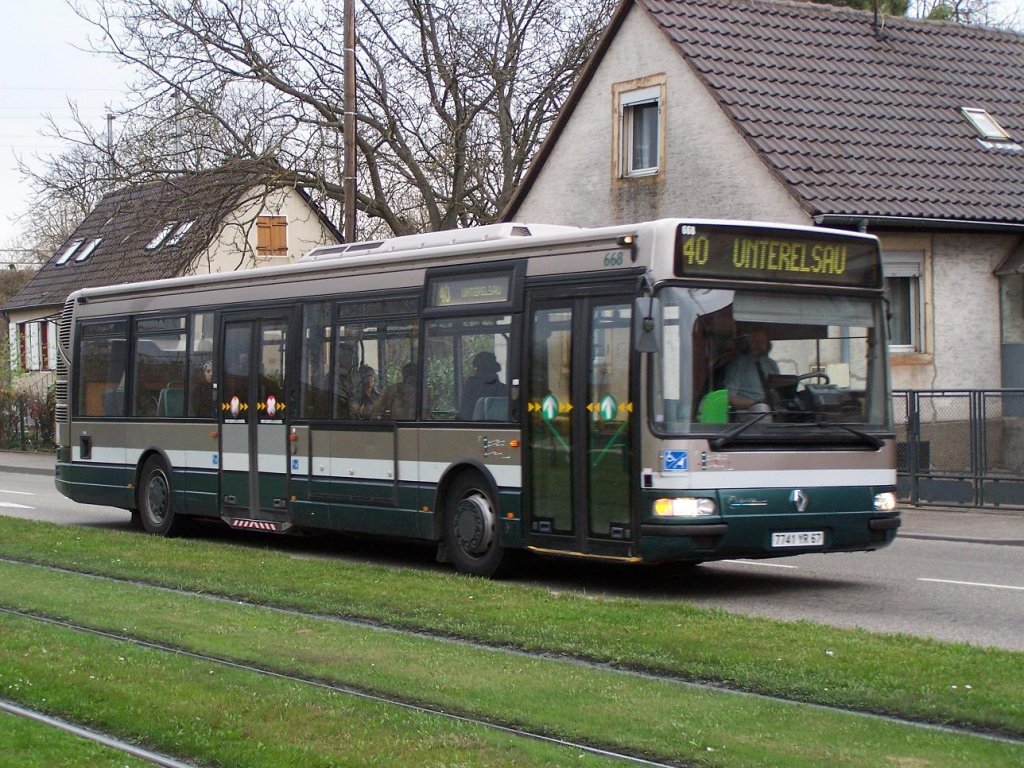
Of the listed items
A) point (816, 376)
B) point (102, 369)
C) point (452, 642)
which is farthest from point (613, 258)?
point (102, 369)

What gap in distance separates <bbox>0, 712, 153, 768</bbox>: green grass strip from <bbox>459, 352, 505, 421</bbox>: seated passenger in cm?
664

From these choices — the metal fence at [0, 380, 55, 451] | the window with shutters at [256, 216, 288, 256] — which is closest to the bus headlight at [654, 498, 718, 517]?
the metal fence at [0, 380, 55, 451]

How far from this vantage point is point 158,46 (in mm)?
31406

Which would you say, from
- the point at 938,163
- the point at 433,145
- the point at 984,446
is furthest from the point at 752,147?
the point at 433,145

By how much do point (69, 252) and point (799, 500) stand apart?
48517 millimetres

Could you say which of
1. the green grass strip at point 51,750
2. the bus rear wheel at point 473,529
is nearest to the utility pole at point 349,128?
the bus rear wheel at point 473,529

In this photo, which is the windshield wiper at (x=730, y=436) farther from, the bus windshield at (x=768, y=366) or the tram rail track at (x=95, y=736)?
the tram rail track at (x=95, y=736)

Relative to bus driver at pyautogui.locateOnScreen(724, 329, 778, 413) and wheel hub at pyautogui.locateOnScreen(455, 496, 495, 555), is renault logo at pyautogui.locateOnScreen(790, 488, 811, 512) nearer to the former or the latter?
bus driver at pyautogui.locateOnScreen(724, 329, 778, 413)

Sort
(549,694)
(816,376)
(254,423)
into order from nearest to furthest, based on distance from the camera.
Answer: (549,694) < (816,376) < (254,423)

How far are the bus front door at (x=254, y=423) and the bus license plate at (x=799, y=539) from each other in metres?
5.95

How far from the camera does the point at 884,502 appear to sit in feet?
42.3

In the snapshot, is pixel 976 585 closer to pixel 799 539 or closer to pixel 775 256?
pixel 799 539

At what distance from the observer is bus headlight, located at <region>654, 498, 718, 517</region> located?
39.2 ft

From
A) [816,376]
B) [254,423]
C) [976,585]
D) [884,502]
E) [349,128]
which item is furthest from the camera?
[349,128]
